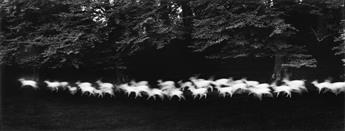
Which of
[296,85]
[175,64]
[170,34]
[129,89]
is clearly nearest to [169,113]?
[129,89]

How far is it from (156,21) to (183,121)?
162 cm

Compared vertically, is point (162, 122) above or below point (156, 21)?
below

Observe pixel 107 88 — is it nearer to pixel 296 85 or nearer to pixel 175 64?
pixel 175 64

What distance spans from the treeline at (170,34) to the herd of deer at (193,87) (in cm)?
29

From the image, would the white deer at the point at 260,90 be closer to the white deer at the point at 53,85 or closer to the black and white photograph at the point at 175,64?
the black and white photograph at the point at 175,64

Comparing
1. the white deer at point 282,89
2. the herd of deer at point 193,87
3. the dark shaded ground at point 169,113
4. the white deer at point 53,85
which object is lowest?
the dark shaded ground at point 169,113

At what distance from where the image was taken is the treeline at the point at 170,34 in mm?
7496

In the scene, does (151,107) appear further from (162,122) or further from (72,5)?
(72,5)

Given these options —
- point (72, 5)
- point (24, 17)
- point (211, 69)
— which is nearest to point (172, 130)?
point (211, 69)

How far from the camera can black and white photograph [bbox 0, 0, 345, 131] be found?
7.57 metres

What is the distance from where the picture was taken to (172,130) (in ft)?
26.3

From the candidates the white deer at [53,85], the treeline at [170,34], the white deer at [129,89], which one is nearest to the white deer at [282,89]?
the treeline at [170,34]

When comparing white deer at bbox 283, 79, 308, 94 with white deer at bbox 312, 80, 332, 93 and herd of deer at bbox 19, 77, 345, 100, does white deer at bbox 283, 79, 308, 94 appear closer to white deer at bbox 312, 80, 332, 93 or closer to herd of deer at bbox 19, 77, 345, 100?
herd of deer at bbox 19, 77, 345, 100

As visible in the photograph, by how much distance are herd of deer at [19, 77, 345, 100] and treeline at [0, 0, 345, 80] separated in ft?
0.94
